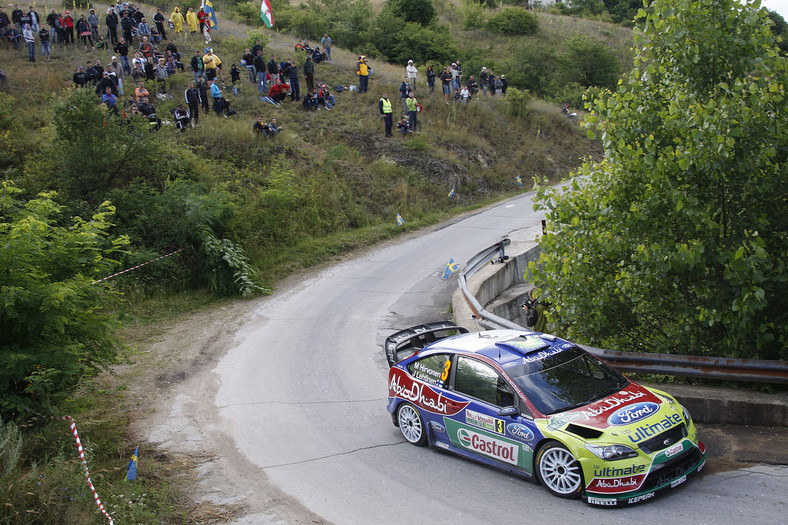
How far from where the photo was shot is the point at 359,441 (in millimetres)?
9148

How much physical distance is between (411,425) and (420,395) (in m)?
0.48

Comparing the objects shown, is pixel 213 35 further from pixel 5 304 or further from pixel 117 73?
pixel 5 304

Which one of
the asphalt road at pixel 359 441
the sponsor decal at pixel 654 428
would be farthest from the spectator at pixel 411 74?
the sponsor decal at pixel 654 428

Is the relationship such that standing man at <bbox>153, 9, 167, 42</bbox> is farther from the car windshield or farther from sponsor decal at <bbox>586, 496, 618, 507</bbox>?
sponsor decal at <bbox>586, 496, 618, 507</bbox>

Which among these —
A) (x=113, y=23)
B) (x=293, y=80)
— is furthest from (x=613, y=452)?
(x=113, y=23)

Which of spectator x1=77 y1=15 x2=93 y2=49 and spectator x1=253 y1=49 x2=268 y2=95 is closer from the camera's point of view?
spectator x1=253 y1=49 x2=268 y2=95

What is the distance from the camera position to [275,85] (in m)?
Result: 29.3

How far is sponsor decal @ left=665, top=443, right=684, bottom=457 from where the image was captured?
22.6 feet

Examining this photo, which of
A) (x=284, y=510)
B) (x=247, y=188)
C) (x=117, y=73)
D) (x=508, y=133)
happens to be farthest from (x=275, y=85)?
(x=284, y=510)

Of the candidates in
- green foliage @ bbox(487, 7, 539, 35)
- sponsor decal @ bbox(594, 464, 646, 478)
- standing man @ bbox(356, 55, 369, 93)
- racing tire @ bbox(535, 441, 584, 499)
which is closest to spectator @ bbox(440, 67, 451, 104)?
standing man @ bbox(356, 55, 369, 93)

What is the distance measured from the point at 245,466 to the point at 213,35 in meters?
33.3

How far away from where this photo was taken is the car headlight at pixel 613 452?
6.77 m

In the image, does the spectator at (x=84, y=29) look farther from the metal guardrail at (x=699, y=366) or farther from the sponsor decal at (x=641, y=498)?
the sponsor decal at (x=641, y=498)

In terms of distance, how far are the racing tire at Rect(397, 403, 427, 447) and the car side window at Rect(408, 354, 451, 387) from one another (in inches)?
17.5
